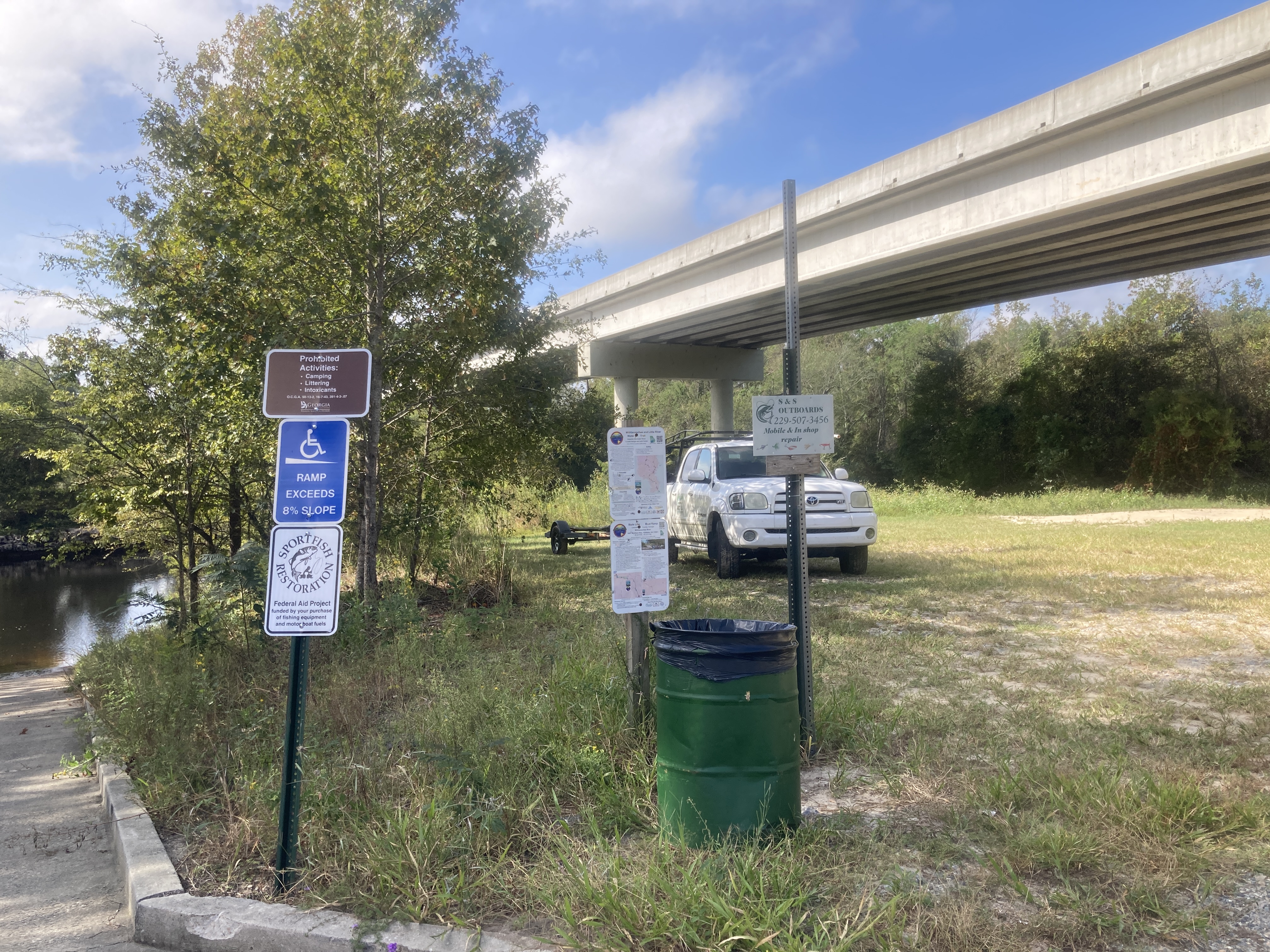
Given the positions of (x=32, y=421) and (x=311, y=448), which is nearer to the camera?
(x=311, y=448)

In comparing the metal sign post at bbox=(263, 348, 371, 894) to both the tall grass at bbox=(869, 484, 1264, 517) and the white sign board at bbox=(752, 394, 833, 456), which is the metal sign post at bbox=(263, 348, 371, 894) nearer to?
the white sign board at bbox=(752, 394, 833, 456)

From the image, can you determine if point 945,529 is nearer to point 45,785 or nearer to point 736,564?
point 736,564

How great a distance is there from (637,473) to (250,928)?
2623 millimetres

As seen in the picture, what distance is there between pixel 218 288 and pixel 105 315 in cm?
288

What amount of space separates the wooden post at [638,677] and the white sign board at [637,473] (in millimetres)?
540

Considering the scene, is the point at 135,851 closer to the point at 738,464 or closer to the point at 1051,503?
the point at 738,464

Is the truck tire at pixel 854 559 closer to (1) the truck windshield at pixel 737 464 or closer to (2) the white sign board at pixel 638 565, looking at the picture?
(1) the truck windshield at pixel 737 464

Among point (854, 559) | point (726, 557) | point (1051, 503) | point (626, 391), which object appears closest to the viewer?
point (726, 557)

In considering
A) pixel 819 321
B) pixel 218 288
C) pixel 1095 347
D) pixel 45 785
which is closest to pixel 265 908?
pixel 45 785

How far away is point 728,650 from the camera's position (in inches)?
148

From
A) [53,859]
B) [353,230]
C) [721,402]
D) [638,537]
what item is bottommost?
[53,859]

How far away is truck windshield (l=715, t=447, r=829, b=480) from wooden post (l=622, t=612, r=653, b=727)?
316 inches

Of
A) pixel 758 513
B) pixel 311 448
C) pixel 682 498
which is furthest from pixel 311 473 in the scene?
pixel 682 498

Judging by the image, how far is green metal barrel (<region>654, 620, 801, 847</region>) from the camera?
3.70 meters
